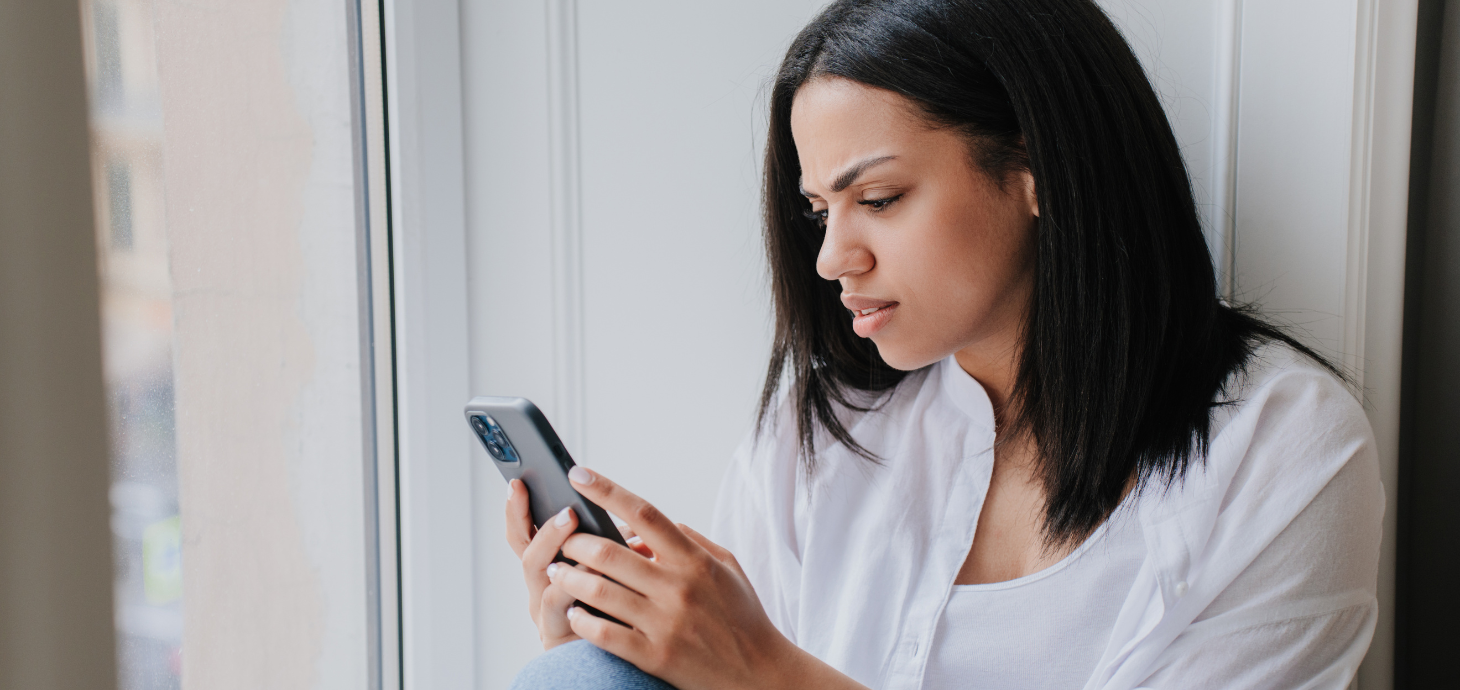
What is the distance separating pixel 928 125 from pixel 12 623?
2.27 feet

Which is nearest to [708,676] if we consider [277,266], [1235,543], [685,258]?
[1235,543]

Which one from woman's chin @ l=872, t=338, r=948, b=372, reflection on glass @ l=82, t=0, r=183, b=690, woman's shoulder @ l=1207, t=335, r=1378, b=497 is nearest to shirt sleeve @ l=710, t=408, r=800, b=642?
woman's chin @ l=872, t=338, r=948, b=372

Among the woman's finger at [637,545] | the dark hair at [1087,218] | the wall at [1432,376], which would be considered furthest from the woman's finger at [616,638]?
the wall at [1432,376]

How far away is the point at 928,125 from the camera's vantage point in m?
0.74

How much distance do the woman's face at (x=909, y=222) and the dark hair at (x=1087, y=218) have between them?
2 cm

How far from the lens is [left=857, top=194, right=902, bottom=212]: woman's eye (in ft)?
2.48

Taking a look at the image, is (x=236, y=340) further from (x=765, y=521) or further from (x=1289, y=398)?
(x=1289, y=398)

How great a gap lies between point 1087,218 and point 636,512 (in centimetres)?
47

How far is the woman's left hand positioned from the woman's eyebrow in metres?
0.34

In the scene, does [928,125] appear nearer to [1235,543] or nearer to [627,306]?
[1235,543]

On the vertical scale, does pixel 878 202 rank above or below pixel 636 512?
above

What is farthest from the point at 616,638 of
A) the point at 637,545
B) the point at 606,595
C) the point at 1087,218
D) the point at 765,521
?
the point at 1087,218

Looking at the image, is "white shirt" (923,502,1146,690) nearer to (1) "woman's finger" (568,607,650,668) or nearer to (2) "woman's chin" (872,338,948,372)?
(2) "woman's chin" (872,338,948,372)

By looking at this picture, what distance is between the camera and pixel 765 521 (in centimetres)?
97
